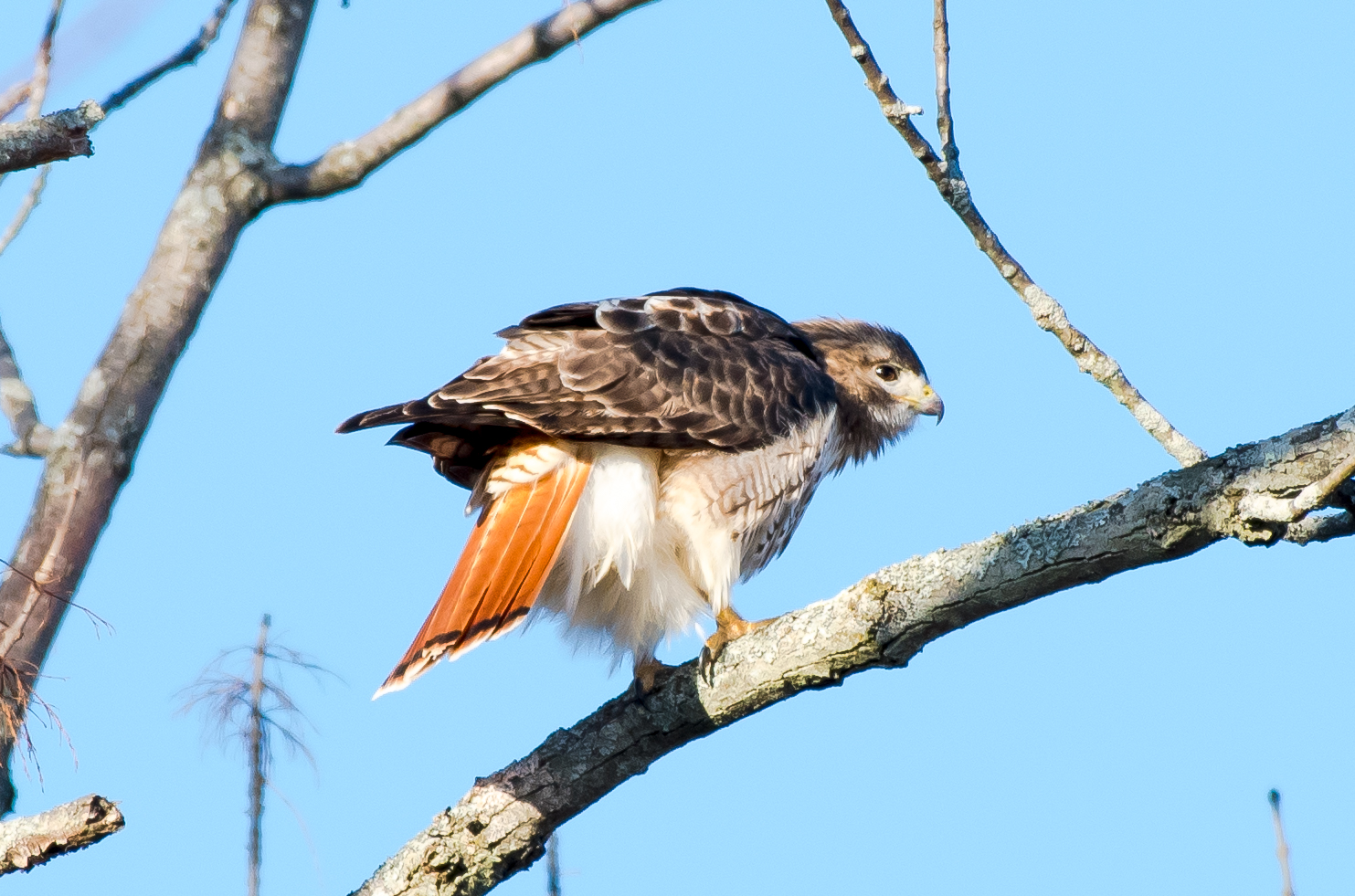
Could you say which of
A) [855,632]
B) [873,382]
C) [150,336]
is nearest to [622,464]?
[855,632]

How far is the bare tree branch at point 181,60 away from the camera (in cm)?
410

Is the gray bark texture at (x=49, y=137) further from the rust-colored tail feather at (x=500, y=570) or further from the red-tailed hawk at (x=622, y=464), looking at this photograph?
the rust-colored tail feather at (x=500, y=570)

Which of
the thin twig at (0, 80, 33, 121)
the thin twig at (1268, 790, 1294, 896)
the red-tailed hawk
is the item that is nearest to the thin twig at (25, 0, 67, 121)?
the thin twig at (0, 80, 33, 121)

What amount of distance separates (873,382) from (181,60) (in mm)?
2865

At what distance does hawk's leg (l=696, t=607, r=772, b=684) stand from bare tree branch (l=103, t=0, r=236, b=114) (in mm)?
2161

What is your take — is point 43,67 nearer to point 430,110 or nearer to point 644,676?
point 430,110

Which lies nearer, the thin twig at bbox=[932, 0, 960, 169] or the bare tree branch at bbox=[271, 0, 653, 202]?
the thin twig at bbox=[932, 0, 960, 169]

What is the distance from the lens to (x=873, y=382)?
579cm

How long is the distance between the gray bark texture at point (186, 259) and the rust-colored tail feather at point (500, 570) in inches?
37.7

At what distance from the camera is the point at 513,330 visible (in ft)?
15.5

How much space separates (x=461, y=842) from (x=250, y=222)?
2135mm

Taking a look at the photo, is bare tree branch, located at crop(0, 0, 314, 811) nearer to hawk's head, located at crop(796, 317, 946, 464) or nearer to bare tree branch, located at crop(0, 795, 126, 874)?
bare tree branch, located at crop(0, 795, 126, 874)

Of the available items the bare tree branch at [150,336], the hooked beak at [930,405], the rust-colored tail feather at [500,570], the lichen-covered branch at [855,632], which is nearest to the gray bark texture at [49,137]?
the bare tree branch at [150,336]

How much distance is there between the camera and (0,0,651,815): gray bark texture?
3910 mm
